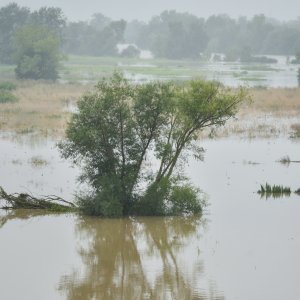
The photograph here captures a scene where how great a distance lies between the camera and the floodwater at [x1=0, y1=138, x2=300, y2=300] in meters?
19.1

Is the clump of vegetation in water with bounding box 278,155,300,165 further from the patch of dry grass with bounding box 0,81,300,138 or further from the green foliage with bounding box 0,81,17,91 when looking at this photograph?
the green foliage with bounding box 0,81,17,91

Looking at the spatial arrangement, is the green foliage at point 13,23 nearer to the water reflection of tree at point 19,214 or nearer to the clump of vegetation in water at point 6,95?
the clump of vegetation in water at point 6,95

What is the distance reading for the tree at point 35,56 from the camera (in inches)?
3297

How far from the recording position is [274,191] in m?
30.9

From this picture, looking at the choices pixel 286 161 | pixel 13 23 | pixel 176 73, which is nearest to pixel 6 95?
pixel 286 161

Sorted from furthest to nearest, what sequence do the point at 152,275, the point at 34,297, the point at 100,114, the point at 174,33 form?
the point at 174,33, the point at 100,114, the point at 152,275, the point at 34,297

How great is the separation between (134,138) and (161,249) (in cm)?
531

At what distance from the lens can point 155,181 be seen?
2725 centimetres

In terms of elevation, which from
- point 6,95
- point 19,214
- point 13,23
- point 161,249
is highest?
point 13,23

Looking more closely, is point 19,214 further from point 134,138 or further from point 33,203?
point 134,138

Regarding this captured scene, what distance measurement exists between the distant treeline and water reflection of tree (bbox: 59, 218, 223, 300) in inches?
3111

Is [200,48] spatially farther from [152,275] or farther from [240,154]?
[152,275]

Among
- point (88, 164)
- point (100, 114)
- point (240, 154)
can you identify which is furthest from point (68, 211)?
point (240, 154)

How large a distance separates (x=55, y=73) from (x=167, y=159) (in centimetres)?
6103
